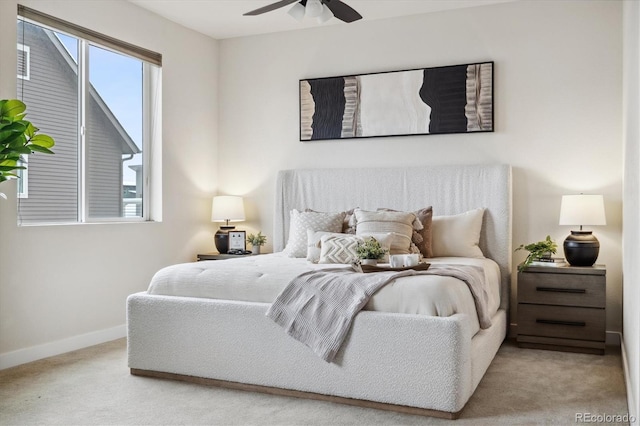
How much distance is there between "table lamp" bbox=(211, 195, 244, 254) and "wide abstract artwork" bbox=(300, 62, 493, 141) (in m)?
0.84

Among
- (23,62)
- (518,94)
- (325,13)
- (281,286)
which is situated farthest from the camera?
(518,94)

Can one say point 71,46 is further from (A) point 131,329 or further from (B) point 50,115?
(A) point 131,329

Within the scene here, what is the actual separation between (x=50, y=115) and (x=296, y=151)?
6.97ft

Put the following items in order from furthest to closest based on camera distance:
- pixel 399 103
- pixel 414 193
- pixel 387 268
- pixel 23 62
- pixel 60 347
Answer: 1. pixel 399 103
2. pixel 414 193
3. pixel 60 347
4. pixel 23 62
5. pixel 387 268

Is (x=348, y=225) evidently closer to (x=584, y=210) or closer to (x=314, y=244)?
(x=314, y=244)

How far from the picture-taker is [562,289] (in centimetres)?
419

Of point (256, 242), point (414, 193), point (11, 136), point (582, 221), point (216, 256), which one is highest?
point (11, 136)

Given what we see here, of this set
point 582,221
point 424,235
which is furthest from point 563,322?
point 424,235

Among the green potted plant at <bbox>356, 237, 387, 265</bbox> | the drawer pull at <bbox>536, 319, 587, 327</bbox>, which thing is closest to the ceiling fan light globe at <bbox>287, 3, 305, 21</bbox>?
the green potted plant at <bbox>356, 237, 387, 265</bbox>

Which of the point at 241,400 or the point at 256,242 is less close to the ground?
the point at 256,242

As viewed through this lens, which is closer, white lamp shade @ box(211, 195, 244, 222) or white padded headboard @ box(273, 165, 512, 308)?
white padded headboard @ box(273, 165, 512, 308)

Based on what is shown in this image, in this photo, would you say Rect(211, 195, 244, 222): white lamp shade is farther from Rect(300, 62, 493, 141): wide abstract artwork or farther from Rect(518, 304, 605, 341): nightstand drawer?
Rect(518, 304, 605, 341): nightstand drawer

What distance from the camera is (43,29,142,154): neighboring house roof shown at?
4242mm

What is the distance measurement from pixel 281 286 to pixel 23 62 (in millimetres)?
2296
